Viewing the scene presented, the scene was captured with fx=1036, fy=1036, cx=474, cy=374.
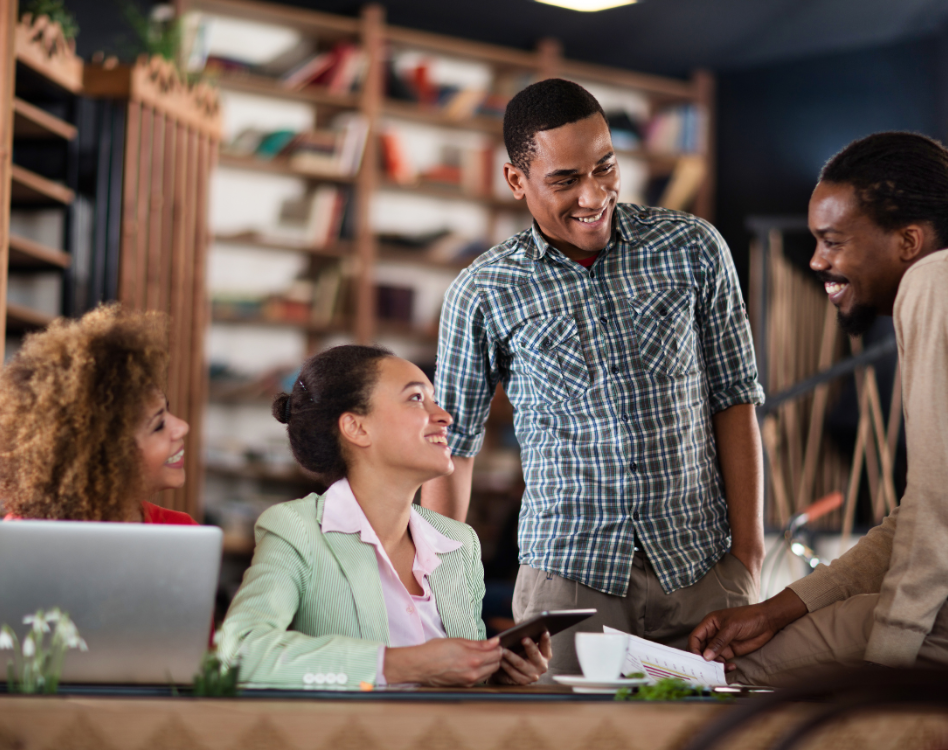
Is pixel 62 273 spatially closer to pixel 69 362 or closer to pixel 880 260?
pixel 69 362

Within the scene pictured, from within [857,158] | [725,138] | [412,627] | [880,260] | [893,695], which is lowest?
[412,627]

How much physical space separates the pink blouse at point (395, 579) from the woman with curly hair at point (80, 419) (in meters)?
0.30

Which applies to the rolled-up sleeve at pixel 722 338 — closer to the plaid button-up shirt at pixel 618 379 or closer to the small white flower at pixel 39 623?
the plaid button-up shirt at pixel 618 379

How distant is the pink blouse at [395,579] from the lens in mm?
1669

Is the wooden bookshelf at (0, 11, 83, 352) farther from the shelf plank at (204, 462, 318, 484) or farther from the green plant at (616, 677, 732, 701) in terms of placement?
the green plant at (616, 677, 732, 701)

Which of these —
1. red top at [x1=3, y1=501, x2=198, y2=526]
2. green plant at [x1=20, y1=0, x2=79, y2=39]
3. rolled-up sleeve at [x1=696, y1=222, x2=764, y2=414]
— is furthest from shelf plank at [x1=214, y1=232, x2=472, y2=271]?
rolled-up sleeve at [x1=696, y1=222, x2=764, y2=414]

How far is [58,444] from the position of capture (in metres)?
1.49

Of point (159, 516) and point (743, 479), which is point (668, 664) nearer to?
point (743, 479)

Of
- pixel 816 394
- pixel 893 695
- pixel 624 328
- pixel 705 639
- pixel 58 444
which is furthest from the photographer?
pixel 816 394

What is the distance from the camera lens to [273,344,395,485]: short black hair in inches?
72.3

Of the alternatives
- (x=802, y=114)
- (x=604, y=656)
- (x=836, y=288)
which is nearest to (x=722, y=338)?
(x=836, y=288)

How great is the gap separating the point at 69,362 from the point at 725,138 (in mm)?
5401

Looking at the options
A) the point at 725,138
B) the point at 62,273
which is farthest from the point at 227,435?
the point at 725,138

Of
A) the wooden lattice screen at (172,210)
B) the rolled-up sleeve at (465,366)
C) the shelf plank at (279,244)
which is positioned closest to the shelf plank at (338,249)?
the shelf plank at (279,244)
